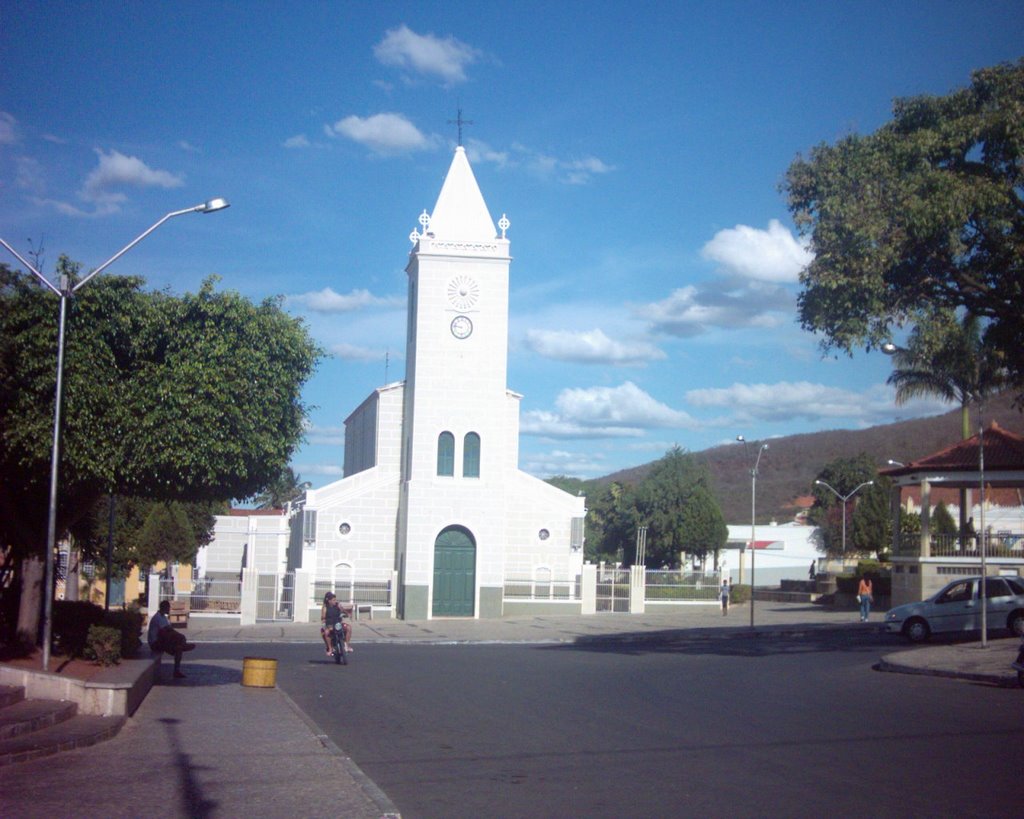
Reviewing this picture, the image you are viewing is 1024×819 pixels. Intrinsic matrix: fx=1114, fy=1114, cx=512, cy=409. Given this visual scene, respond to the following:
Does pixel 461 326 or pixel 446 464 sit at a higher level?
pixel 461 326

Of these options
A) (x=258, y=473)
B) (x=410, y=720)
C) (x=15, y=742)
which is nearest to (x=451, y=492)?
(x=258, y=473)

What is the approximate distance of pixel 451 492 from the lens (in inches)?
1721

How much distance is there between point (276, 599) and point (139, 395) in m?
26.3

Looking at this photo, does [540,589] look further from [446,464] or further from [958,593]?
[958,593]

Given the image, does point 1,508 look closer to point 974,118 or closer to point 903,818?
point 903,818

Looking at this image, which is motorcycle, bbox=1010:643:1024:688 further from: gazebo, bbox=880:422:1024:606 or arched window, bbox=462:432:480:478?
arched window, bbox=462:432:480:478

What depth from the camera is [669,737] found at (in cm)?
1268

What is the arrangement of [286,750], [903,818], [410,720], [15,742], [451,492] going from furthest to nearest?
[451,492], [410,720], [286,750], [15,742], [903,818]

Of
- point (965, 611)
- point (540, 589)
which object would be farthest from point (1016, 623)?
point (540, 589)

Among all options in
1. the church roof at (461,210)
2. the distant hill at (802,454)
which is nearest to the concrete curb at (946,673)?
the church roof at (461,210)

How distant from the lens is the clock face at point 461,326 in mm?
44156

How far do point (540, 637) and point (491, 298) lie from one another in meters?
15.5

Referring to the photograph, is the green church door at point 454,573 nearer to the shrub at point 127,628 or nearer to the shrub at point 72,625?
the shrub at point 127,628

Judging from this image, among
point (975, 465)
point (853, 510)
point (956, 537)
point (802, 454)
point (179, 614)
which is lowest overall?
point (179, 614)
